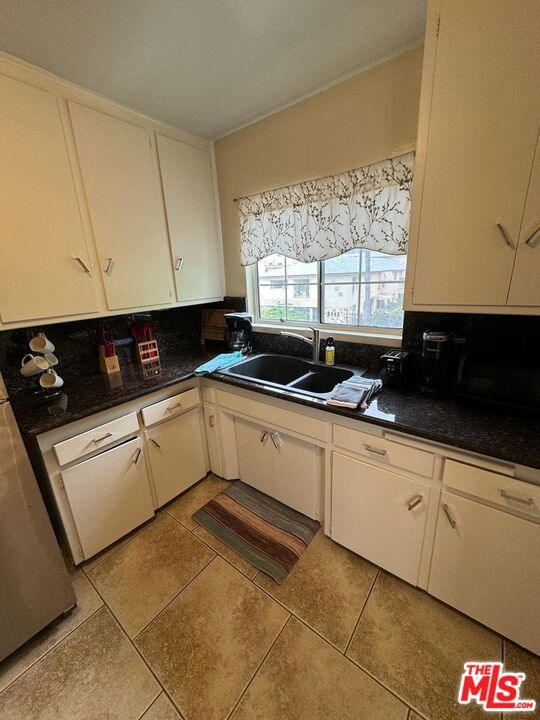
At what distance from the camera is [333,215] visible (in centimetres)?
168

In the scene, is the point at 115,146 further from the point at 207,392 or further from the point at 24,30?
the point at 207,392

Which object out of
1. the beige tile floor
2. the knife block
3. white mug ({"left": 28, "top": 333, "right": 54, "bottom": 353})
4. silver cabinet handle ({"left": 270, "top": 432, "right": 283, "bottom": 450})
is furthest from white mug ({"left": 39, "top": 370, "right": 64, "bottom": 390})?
silver cabinet handle ({"left": 270, "top": 432, "right": 283, "bottom": 450})

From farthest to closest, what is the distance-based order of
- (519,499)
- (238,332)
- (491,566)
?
1. (238,332)
2. (491,566)
3. (519,499)

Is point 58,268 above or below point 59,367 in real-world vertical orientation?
above

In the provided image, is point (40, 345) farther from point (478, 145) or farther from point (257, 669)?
point (478, 145)

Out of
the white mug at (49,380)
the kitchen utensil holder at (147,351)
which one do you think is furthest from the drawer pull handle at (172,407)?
the white mug at (49,380)

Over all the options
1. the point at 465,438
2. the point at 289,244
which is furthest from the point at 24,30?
the point at 465,438

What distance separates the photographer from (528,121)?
92cm

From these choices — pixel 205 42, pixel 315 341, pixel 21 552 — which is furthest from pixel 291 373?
pixel 205 42

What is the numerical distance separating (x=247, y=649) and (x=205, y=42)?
2.56 metres

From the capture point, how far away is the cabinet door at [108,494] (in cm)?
141

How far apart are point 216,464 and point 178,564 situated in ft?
2.14

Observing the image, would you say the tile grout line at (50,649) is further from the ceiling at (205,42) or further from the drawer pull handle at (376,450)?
the ceiling at (205,42)

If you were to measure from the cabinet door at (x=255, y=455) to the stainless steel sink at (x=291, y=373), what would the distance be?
12.7 inches
